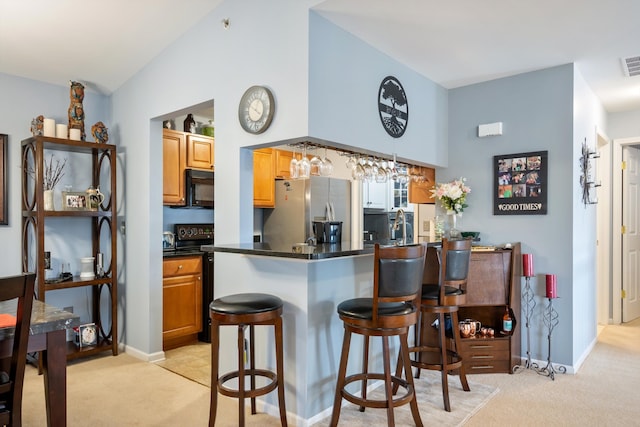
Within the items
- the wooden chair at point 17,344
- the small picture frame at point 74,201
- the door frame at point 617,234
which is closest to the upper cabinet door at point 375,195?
the door frame at point 617,234

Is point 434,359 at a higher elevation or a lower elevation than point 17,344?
lower

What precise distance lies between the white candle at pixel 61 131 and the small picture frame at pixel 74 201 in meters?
0.47

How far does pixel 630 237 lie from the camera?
500 cm

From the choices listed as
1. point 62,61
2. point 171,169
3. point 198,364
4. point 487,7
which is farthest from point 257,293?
point 62,61

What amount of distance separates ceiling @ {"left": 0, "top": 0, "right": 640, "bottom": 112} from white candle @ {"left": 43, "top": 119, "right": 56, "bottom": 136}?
17.6 inches

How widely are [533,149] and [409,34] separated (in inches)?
59.4

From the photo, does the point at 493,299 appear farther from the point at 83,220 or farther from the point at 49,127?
the point at 49,127

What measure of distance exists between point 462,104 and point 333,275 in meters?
2.28

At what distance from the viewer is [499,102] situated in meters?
3.74

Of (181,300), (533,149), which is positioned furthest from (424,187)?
(181,300)

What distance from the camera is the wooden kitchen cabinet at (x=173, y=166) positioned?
13.1 feet

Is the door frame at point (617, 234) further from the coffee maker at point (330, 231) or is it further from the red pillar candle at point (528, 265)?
the coffee maker at point (330, 231)

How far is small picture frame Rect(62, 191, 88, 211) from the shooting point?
3551 mm

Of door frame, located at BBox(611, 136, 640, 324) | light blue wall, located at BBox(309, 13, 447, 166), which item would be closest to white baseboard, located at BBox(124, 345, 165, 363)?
light blue wall, located at BBox(309, 13, 447, 166)
